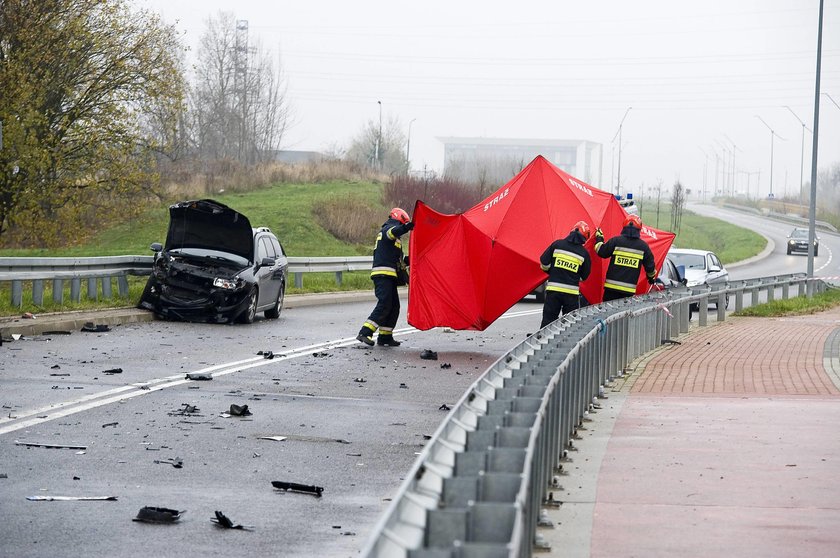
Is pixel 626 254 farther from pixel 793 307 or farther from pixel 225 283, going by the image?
pixel 793 307

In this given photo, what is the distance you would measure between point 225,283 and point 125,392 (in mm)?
8837

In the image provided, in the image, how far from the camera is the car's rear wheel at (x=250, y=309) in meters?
21.4

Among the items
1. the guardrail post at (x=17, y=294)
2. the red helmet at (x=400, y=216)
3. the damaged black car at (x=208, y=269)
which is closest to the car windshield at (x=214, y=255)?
the damaged black car at (x=208, y=269)

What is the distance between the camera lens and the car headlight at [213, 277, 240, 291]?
2098 centimetres

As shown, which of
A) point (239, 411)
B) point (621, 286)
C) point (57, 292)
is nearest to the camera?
point (239, 411)

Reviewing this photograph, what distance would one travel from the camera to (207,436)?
9922 mm

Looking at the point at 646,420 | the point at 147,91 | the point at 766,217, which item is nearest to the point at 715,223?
the point at 766,217

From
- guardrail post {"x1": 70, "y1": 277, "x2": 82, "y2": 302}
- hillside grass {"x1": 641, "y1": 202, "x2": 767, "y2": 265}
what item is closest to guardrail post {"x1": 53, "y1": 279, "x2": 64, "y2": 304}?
guardrail post {"x1": 70, "y1": 277, "x2": 82, "y2": 302}

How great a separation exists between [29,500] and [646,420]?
579cm

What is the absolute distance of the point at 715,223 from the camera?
361 feet

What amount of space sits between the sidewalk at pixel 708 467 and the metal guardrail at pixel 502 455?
0.28 meters

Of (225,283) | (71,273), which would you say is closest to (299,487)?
(225,283)

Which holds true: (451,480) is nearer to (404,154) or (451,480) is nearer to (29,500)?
(29,500)

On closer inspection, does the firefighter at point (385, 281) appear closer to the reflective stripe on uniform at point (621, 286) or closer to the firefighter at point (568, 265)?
the firefighter at point (568, 265)
